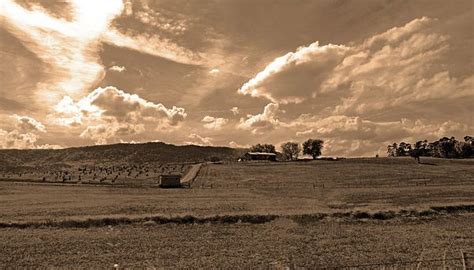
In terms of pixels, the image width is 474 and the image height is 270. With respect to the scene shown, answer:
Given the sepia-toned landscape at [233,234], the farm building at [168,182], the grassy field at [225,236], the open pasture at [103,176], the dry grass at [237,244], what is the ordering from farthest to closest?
the open pasture at [103,176] → the farm building at [168,182] → the grassy field at [225,236] → the sepia-toned landscape at [233,234] → the dry grass at [237,244]

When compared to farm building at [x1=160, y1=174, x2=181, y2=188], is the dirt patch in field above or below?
below

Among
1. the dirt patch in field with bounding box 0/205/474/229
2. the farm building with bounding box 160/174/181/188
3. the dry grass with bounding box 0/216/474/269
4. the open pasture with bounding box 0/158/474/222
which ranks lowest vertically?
the dry grass with bounding box 0/216/474/269

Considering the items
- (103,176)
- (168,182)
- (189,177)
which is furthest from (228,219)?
(103,176)

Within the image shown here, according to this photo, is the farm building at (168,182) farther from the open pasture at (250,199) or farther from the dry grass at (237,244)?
the dry grass at (237,244)

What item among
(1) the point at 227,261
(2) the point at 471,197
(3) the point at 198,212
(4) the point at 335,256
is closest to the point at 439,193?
(2) the point at 471,197

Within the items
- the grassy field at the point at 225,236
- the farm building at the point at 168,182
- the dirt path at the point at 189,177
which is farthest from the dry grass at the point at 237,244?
the dirt path at the point at 189,177

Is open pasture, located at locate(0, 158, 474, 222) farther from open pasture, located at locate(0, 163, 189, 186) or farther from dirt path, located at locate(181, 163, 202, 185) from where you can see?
open pasture, located at locate(0, 163, 189, 186)

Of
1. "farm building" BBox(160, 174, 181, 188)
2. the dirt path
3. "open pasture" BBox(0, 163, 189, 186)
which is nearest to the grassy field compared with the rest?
"farm building" BBox(160, 174, 181, 188)

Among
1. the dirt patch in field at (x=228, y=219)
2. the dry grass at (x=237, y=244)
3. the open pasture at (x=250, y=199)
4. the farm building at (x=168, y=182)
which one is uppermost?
the farm building at (x=168, y=182)

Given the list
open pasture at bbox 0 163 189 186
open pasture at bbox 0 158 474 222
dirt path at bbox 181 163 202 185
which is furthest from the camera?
open pasture at bbox 0 163 189 186

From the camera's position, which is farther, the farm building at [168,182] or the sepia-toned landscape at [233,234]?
the farm building at [168,182]

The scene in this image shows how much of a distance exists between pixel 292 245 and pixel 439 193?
47159mm

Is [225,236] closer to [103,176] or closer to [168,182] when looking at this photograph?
[168,182]

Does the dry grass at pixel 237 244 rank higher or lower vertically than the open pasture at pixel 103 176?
lower
